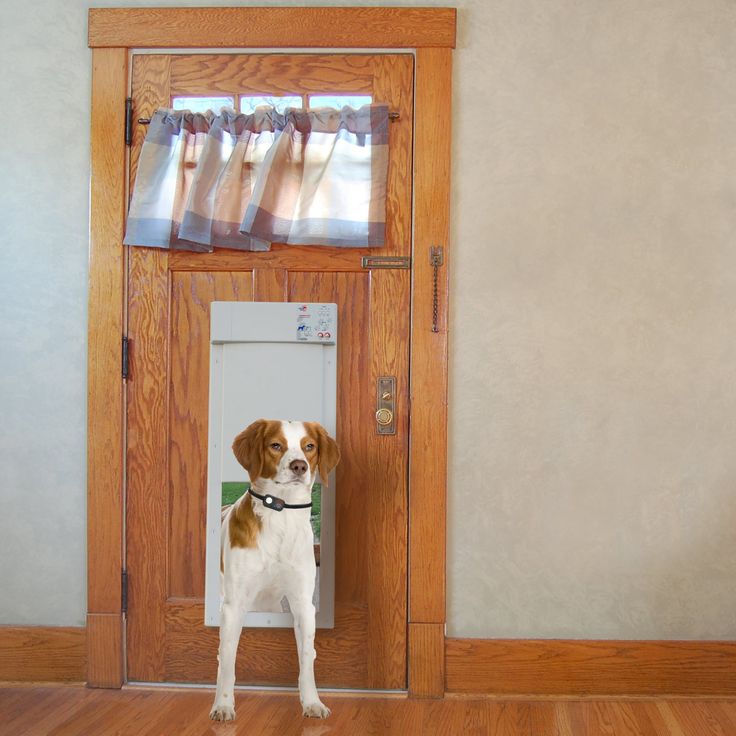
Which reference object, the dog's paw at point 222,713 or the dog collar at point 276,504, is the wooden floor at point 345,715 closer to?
the dog's paw at point 222,713

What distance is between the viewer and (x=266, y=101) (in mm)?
2781

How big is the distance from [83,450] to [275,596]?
843 millimetres

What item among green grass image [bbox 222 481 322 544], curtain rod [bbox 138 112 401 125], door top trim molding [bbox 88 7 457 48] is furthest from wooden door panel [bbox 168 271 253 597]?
door top trim molding [bbox 88 7 457 48]

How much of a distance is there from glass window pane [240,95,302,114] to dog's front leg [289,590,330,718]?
5.22 ft

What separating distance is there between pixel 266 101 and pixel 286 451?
119 cm

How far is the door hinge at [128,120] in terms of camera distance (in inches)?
109

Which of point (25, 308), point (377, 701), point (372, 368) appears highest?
point (25, 308)

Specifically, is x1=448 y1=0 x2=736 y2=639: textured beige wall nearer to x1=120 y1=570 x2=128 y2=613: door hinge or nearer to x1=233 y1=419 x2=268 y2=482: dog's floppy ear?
x1=233 y1=419 x2=268 y2=482: dog's floppy ear

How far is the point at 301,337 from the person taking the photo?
2.71 m

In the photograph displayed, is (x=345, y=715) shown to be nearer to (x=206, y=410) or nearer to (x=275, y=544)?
(x=275, y=544)

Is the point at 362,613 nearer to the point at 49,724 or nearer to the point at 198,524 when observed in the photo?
the point at 198,524

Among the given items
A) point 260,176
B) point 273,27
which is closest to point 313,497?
point 260,176

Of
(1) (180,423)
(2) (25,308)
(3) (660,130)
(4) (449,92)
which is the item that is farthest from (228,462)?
(3) (660,130)

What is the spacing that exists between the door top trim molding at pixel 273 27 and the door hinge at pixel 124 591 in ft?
5.84
